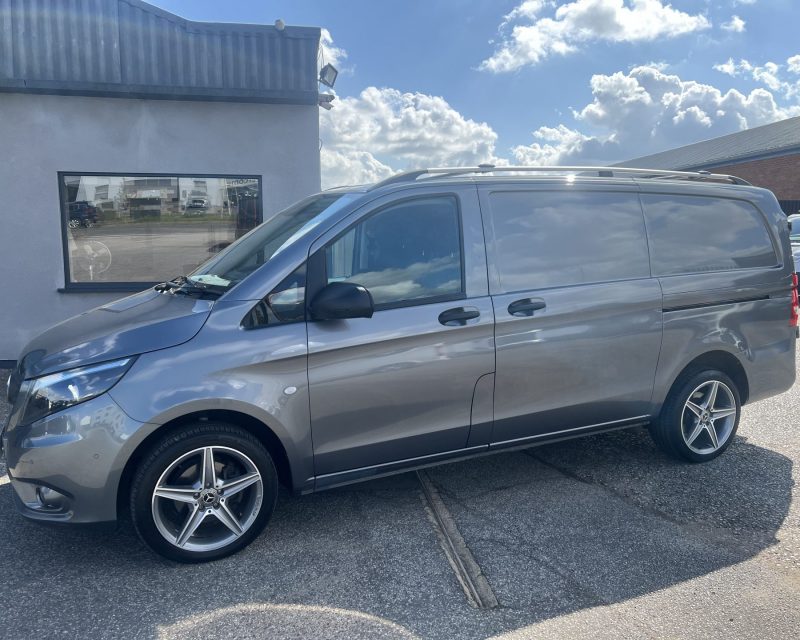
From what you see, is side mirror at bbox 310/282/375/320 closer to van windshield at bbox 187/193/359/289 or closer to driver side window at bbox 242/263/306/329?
driver side window at bbox 242/263/306/329

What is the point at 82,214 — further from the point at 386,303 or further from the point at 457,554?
the point at 457,554

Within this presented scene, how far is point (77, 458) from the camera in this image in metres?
3.11

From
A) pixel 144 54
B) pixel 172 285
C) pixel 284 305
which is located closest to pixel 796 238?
pixel 144 54

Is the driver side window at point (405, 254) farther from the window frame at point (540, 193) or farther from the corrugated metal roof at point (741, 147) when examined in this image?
the corrugated metal roof at point (741, 147)

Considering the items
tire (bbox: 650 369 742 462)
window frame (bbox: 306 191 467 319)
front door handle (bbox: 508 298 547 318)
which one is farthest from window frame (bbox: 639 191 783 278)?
window frame (bbox: 306 191 467 319)

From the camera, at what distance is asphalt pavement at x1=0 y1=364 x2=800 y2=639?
2.91 m

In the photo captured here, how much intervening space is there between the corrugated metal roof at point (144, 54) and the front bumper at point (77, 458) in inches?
214

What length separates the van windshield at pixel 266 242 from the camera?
3.70 metres

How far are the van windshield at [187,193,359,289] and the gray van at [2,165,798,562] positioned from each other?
24 millimetres

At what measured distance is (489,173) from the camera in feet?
13.5

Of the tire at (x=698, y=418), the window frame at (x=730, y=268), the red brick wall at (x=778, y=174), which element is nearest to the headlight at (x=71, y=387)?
the window frame at (x=730, y=268)

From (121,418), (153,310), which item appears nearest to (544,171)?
(153,310)

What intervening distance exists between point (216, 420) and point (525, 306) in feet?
6.19

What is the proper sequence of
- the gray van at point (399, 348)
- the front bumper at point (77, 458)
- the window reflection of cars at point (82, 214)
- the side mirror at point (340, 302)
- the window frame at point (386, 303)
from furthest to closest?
the window reflection of cars at point (82, 214)
the window frame at point (386, 303)
the side mirror at point (340, 302)
the gray van at point (399, 348)
the front bumper at point (77, 458)
